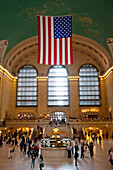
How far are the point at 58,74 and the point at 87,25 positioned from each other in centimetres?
1558

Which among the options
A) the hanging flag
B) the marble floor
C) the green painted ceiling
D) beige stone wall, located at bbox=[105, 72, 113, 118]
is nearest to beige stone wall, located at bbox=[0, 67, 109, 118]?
beige stone wall, located at bbox=[105, 72, 113, 118]

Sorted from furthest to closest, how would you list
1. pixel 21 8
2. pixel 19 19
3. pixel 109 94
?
1. pixel 109 94
2. pixel 19 19
3. pixel 21 8

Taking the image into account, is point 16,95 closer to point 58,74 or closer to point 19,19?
point 58,74

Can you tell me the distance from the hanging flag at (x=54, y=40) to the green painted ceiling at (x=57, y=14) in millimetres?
9123

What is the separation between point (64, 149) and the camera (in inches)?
585

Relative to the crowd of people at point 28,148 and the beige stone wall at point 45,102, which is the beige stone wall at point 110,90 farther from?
the crowd of people at point 28,148

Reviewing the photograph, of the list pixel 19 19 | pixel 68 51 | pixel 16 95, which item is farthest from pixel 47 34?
pixel 16 95

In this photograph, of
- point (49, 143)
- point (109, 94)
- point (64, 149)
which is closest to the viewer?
point (64, 149)

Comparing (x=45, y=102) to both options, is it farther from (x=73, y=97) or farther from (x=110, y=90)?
(x=110, y=90)

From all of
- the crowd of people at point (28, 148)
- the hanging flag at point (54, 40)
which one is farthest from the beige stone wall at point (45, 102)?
the hanging flag at point (54, 40)

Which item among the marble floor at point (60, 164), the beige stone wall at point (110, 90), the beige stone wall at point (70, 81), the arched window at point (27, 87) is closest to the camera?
the marble floor at point (60, 164)

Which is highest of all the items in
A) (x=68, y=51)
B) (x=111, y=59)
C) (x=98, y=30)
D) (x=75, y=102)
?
(x=98, y=30)

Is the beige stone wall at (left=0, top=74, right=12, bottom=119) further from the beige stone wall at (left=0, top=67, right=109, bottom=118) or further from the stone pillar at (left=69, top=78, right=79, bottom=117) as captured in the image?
the stone pillar at (left=69, top=78, right=79, bottom=117)

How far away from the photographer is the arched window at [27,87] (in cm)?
4116
